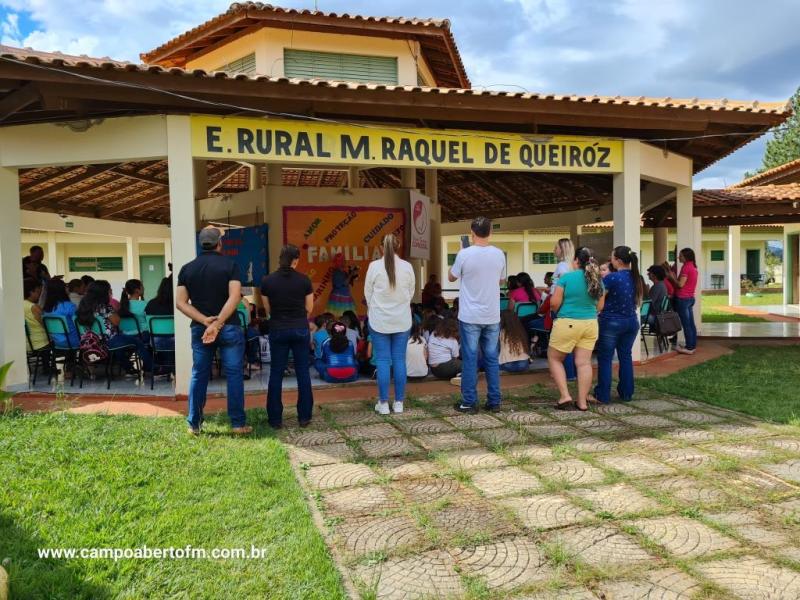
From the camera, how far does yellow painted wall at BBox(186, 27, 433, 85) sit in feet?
33.3

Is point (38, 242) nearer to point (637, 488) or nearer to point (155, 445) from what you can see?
point (155, 445)

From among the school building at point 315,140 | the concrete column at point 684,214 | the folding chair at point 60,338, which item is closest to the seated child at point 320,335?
the school building at point 315,140

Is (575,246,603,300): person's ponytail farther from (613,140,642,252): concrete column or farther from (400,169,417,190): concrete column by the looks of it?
(400,169,417,190): concrete column

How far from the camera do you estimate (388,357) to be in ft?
18.1

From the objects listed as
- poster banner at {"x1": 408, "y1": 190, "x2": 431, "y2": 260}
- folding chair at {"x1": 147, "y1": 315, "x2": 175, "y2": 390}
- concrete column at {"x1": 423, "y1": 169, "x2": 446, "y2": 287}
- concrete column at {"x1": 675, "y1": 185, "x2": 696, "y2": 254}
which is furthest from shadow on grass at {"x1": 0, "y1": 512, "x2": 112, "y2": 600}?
concrete column at {"x1": 675, "y1": 185, "x2": 696, "y2": 254}

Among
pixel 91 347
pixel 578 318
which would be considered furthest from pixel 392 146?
pixel 91 347

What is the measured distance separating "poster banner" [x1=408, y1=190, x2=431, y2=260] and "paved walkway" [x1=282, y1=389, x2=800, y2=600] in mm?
5481

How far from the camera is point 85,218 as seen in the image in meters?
14.3

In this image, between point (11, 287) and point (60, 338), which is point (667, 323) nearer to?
point (60, 338)

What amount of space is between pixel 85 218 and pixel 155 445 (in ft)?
38.8

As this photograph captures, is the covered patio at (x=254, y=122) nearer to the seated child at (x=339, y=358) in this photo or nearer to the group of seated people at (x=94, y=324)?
the group of seated people at (x=94, y=324)

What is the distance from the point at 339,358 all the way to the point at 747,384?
4667 millimetres

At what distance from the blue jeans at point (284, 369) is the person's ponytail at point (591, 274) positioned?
2.59 metres

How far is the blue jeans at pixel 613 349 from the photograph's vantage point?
577cm
